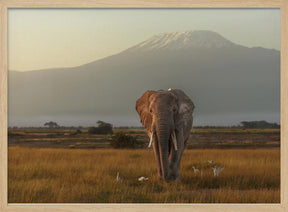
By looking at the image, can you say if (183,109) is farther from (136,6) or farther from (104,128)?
(104,128)

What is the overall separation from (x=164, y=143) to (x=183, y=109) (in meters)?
1.47

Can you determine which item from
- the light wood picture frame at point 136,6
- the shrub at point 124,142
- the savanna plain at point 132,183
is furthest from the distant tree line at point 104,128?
the light wood picture frame at point 136,6

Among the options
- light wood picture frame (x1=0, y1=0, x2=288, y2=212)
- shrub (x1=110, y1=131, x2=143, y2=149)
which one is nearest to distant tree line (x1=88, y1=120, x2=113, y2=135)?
shrub (x1=110, y1=131, x2=143, y2=149)

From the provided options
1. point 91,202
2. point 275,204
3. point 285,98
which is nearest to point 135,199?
point 91,202

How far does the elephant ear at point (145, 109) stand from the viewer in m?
13.1

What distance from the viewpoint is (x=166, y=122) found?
12.1 m

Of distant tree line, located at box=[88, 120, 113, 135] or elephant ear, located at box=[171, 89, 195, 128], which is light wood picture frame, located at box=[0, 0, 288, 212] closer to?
elephant ear, located at box=[171, 89, 195, 128]

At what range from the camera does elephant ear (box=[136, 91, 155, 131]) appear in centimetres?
1312

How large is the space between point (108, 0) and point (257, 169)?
9.17 meters

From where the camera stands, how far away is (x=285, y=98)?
9805 millimetres

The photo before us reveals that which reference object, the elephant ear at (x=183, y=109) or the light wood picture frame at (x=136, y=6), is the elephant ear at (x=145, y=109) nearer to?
the elephant ear at (x=183, y=109)

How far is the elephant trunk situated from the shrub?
1600cm
